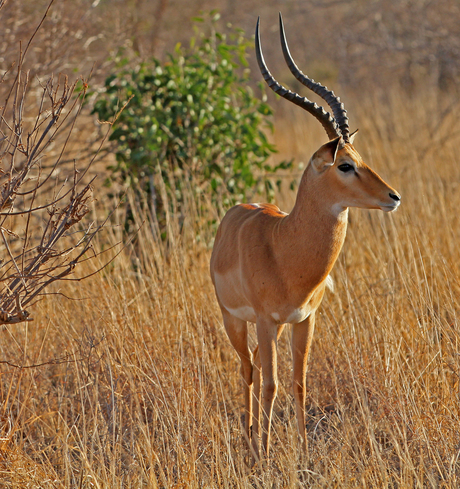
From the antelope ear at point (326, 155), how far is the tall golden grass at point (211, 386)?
1.03m

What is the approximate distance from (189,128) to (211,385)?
240 cm

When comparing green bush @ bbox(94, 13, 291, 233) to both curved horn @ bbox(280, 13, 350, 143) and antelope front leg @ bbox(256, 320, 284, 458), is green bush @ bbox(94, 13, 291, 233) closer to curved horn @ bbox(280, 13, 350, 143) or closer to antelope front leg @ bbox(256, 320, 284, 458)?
curved horn @ bbox(280, 13, 350, 143)

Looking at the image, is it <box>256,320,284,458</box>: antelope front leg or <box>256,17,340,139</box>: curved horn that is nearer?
<box>256,17,340,139</box>: curved horn

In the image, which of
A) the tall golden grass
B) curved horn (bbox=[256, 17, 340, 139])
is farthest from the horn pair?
the tall golden grass

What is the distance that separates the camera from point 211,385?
12.3ft

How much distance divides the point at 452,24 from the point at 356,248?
19.0 feet

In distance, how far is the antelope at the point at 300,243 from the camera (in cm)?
272

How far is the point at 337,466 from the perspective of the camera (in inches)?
109

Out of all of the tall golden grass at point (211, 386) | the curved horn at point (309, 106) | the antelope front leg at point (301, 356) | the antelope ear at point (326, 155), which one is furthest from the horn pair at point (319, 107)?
the tall golden grass at point (211, 386)

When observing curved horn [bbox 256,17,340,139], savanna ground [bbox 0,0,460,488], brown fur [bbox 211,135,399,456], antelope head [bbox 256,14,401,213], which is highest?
curved horn [bbox 256,17,340,139]

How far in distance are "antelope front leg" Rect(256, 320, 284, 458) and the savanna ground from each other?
0.39 ft

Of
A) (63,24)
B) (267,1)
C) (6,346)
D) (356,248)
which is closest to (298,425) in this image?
(6,346)

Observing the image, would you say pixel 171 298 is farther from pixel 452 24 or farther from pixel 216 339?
pixel 452 24

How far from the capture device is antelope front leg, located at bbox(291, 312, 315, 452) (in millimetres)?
3033
